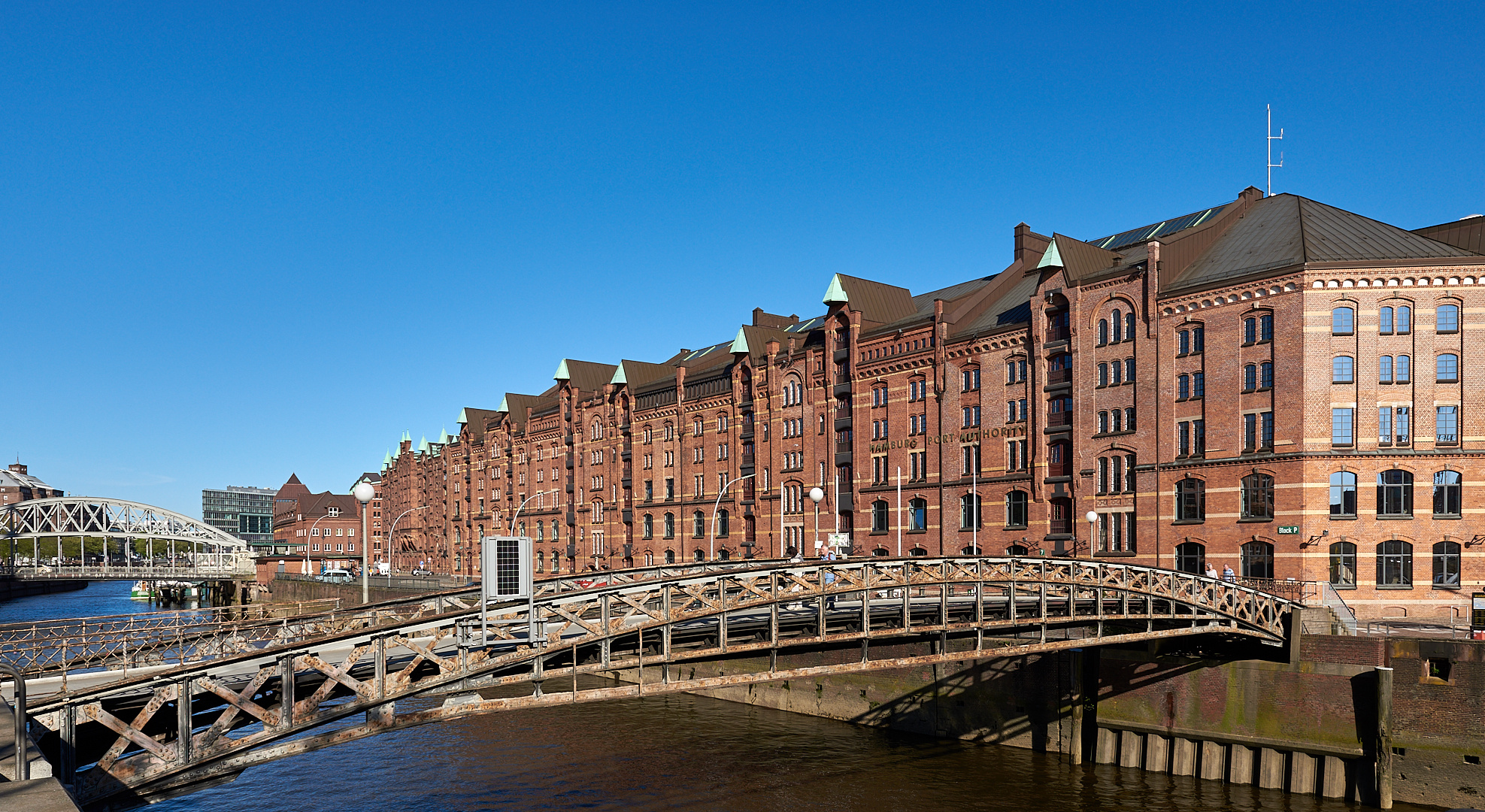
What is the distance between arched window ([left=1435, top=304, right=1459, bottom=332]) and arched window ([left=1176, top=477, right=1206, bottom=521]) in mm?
11706

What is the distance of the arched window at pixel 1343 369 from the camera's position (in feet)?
155

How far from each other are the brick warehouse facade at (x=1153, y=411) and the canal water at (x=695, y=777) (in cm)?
1745

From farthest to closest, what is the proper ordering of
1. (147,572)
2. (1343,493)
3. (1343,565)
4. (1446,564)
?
(147,572)
(1343,493)
(1343,565)
(1446,564)

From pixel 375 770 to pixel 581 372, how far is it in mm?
71311

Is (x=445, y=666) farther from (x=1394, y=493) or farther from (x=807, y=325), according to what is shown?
(x=807, y=325)

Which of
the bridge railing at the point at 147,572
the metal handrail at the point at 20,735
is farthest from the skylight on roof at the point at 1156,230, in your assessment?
the bridge railing at the point at 147,572

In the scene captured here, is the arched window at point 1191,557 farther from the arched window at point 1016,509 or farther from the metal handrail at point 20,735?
the metal handrail at point 20,735

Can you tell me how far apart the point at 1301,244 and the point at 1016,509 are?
63.6 feet

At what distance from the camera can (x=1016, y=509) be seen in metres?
59.2

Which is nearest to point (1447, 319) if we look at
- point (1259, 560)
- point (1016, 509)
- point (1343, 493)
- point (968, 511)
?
point (1343, 493)

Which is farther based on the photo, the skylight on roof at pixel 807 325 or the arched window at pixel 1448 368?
the skylight on roof at pixel 807 325

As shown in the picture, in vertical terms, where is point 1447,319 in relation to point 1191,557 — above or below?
above

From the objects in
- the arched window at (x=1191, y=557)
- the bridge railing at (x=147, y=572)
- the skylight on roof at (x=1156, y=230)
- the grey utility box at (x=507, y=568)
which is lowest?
the bridge railing at (x=147, y=572)

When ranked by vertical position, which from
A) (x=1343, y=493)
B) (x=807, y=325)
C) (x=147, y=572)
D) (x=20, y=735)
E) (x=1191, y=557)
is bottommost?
(x=147, y=572)
